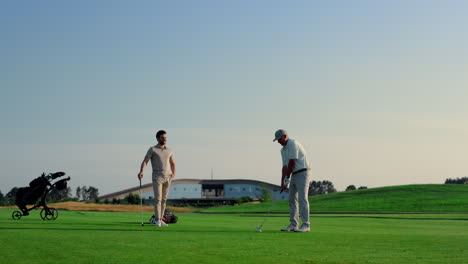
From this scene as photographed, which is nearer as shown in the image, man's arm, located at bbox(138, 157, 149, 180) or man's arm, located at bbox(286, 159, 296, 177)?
man's arm, located at bbox(286, 159, 296, 177)

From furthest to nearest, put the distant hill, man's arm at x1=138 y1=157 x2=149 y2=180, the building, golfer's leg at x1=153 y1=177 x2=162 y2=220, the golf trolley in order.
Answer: the building
the distant hill
the golf trolley
golfer's leg at x1=153 y1=177 x2=162 y2=220
man's arm at x1=138 y1=157 x2=149 y2=180

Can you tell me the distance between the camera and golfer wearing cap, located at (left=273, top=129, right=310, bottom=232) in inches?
579

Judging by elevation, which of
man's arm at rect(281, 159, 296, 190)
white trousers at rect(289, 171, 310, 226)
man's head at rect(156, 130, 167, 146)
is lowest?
white trousers at rect(289, 171, 310, 226)

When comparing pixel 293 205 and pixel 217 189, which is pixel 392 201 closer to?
pixel 293 205

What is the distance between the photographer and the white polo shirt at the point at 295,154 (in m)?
14.8

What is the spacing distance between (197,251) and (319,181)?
146417mm

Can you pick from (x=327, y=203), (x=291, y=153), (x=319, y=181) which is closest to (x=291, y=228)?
(x=291, y=153)

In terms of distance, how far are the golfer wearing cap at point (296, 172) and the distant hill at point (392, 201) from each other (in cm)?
3632

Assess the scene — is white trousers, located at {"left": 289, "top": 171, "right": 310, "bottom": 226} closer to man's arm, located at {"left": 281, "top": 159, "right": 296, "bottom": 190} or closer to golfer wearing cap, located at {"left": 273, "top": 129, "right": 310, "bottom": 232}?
golfer wearing cap, located at {"left": 273, "top": 129, "right": 310, "bottom": 232}

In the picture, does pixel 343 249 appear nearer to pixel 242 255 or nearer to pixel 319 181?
pixel 242 255

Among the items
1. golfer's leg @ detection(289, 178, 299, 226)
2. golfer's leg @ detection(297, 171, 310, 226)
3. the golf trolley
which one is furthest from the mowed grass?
the golf trolley

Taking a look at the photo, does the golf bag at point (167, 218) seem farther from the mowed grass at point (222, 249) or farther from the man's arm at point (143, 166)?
the mowed grass at point (222, 249)

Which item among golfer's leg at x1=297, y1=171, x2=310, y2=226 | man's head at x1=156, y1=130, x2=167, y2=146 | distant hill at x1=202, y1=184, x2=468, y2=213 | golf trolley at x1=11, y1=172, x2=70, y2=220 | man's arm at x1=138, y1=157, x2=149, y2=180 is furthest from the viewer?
distant hill at x1=202, y1=184, x2=468, y2=213

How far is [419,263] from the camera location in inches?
324
